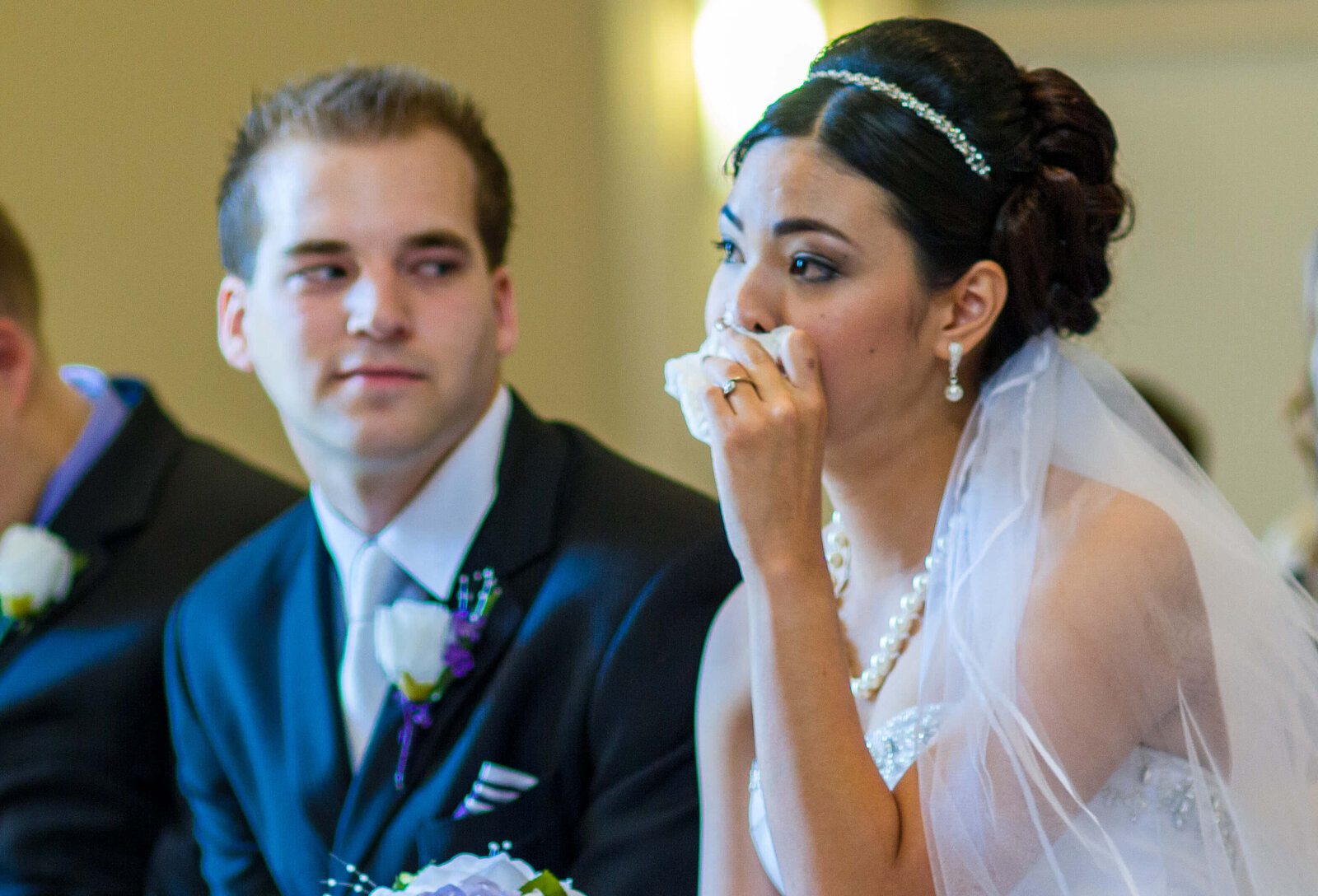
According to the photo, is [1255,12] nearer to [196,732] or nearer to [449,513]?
[449,513]

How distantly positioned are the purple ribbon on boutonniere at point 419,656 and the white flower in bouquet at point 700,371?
51 centimetres

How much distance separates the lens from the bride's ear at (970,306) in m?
1.71

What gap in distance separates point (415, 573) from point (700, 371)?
66 centimetres

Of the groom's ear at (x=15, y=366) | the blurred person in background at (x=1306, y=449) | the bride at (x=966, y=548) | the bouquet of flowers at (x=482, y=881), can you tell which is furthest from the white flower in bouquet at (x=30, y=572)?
the blurred person in background at (x=1306, y=449)

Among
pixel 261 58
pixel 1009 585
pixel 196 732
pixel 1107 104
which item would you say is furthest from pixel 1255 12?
pixel 196 732

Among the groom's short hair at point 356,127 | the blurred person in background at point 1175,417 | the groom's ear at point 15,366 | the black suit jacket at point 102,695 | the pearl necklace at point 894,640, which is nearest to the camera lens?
the pearl necklace at point 894,640

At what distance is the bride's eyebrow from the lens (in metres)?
1.67

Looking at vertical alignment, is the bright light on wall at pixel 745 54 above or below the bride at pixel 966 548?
above

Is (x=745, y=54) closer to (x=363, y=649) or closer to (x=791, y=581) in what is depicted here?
(x=363, y=649)

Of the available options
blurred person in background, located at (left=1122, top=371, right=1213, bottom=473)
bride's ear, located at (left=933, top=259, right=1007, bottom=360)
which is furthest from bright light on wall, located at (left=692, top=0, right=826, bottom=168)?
bride's ear, located at (left=933, top=259, right=1007, bottom=360)

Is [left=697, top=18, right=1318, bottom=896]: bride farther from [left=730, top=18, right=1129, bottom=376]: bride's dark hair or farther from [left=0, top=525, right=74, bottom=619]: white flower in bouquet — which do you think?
[left=0, top=525, right=74, bottom=619]: white flower in bouquet

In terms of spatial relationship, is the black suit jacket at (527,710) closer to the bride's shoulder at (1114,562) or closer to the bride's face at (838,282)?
the bride's face at (838,282)

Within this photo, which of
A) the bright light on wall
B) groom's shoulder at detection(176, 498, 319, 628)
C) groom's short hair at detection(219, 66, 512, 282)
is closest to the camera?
groom's short hair at detection(219, 66, 512, 282)

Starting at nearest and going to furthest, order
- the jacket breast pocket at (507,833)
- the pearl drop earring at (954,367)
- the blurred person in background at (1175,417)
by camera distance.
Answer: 1. the pearl drop earring at (954,367)
2. the jacket breast pocket at (507,833)
3. the blurred person in background at (1175,417)
